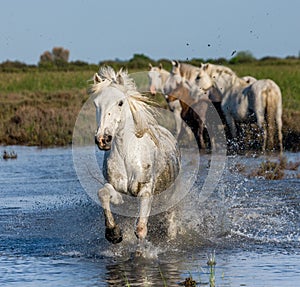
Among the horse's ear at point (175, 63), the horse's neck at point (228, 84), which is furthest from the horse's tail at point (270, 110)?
the horse's ear at point (175, 63)

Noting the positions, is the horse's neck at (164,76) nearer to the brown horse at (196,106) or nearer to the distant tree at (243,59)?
the brown horse at (196,106)

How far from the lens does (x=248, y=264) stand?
726 cm

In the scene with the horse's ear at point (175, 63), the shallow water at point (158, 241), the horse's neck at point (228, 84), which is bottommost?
the shallow water at point (158, 241)

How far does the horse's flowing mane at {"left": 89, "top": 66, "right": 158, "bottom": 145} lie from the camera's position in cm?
760

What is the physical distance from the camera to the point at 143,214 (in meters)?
7.51

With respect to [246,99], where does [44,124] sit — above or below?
below

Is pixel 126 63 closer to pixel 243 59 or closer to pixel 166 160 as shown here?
pixel 243 59

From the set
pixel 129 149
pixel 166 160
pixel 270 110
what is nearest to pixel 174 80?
pixel 270 110

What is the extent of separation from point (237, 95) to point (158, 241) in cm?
1090

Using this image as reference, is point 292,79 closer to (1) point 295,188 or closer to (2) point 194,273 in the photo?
(1) point 295,188

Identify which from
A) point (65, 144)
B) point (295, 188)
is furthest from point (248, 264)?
point (65, 144)

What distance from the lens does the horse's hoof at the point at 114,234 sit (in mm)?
7555

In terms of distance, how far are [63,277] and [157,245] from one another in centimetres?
152

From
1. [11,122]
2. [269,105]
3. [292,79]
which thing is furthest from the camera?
[292,79]
